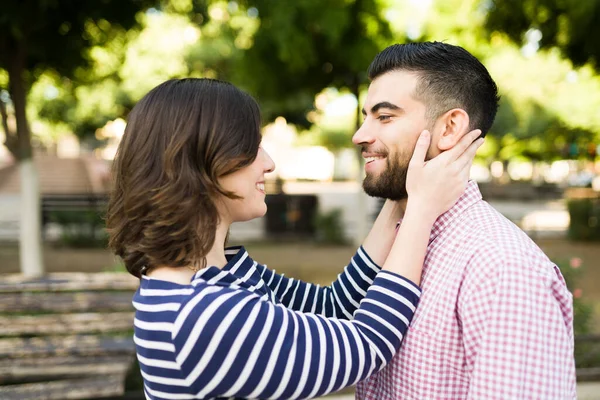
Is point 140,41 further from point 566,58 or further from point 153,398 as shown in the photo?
point 153,398

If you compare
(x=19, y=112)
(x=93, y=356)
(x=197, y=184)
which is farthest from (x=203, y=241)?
(x=19, y=112)

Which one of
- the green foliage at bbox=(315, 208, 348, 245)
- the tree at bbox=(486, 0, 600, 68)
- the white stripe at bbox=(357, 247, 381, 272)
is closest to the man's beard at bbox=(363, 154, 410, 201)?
the white stripe at bbox=(357, 247, 381, 272)

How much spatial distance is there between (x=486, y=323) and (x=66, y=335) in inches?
146

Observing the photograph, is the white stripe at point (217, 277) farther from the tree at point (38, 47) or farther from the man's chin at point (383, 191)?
the tree at point (38, 47)

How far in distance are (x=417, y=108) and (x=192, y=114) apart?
573 millimetres

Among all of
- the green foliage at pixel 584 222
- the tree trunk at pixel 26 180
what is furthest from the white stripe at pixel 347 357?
the green foliage at pixel 584 222

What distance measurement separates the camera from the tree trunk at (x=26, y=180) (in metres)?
6.77

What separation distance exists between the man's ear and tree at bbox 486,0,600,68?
641 centimetres

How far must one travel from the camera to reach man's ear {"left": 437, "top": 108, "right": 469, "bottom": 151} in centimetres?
150

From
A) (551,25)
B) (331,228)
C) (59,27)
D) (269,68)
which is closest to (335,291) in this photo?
(59,27)

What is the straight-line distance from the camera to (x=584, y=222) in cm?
1306

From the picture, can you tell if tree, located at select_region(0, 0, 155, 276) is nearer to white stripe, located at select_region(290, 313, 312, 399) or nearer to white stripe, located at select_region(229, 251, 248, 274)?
white stripe, located at select_region(229, 251, 248, 274)

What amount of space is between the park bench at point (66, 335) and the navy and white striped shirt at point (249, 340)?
2818 mm

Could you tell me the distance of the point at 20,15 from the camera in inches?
232
